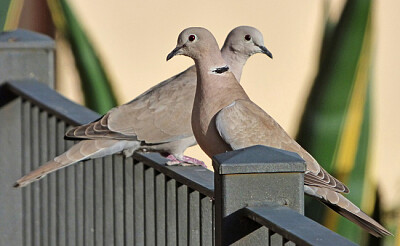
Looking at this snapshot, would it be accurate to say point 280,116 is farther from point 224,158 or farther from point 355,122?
point 224,158

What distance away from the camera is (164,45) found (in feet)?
20.9

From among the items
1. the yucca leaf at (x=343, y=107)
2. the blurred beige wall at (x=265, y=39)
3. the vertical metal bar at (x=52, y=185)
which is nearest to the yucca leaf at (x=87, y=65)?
the blurred beige wall at (x=265, y=39)

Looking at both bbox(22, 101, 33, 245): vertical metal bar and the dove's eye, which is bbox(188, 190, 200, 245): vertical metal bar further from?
bbox(22, 101, 33, 245): vertical metal bar

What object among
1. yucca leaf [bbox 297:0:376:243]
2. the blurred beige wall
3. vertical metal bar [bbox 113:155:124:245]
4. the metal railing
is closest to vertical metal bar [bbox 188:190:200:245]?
the metal railing

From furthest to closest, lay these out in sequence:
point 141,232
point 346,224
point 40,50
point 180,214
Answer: point 346,224
point 40,50
point 141,232
point 180,214

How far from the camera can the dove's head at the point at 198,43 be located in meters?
3.36

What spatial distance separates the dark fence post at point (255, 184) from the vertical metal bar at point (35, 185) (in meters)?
2.00

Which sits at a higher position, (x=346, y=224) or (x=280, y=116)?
(x=280, y=116)

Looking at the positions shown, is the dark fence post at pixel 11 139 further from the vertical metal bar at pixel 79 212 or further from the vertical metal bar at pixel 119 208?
the vertical metal bar at pixel 119 208

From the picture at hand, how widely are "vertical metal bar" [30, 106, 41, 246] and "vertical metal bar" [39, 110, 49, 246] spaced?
0.03 m

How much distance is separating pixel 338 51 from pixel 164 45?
1.86 meters

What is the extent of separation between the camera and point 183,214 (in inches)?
107

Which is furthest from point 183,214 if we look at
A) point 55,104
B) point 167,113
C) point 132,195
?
point 167,113

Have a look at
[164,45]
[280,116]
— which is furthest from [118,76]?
[280,116]
